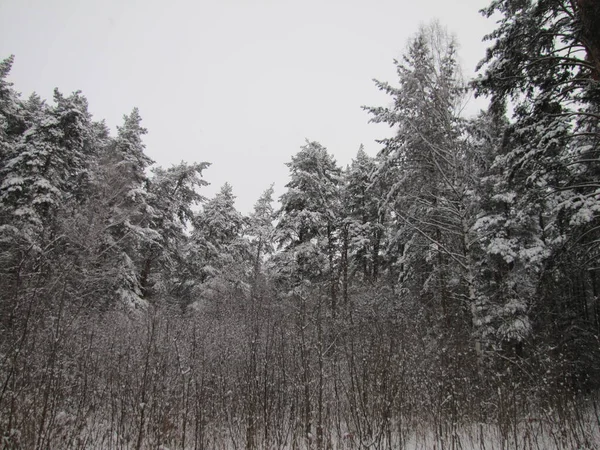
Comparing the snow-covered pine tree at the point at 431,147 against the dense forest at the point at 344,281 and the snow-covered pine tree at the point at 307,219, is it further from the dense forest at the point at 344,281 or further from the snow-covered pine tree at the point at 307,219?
the snow-covered pine tree at the point at 307,219

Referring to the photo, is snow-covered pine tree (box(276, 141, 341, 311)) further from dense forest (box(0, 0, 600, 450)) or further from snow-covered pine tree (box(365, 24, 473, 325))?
snow-covered pine tree (box(365, 24, 473, 325))

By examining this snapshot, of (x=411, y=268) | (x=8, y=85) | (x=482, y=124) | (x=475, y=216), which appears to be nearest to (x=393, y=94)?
(x=482, y=124)

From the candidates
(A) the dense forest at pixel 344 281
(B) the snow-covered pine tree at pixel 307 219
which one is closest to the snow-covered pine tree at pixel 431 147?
(A) the dense forest at pixel 344 281

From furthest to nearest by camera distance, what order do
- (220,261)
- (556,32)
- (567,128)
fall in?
(220,261), (556,32), (567,128)

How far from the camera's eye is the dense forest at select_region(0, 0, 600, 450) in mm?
4340

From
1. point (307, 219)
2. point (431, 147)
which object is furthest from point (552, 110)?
point (307, 219)

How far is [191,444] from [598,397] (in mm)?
10824

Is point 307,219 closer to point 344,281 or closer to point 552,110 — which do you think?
point 344,281

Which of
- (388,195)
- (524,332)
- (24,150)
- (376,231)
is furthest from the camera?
(376,231)

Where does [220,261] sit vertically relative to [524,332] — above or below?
above

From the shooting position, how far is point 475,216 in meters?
11.6

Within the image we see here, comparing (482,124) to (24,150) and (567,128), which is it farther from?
(24,150)

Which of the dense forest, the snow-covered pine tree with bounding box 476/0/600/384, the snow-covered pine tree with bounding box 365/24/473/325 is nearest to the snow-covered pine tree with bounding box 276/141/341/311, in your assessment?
the dense forest

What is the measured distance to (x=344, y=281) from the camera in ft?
63.1
